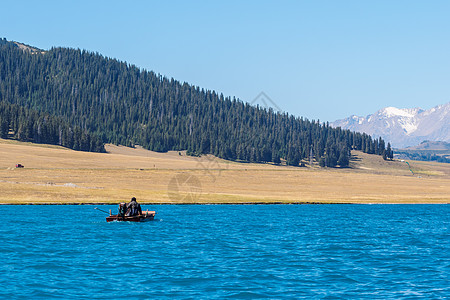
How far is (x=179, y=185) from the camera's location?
114500 mm

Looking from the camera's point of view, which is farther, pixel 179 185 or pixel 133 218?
pixel 179 185

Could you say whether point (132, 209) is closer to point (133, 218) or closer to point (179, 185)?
point (133, 218)

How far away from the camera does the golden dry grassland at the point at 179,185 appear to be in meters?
90.4

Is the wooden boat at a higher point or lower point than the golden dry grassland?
lower

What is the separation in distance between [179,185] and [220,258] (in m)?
79.9

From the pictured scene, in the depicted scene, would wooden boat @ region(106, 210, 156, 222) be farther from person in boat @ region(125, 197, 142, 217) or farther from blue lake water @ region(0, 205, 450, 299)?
blue lake water @ region(0, 205, 450, 299)

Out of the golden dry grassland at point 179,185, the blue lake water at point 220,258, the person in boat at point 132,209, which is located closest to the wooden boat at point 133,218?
the person in boat at point 132,209

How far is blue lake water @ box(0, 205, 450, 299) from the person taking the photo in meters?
26.1

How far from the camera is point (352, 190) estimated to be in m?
118

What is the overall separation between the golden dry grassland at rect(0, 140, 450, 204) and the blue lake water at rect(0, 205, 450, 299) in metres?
27.6

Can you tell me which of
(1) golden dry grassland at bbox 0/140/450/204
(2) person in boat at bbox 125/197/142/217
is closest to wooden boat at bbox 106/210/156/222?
(2) person in boat at bbox 125/197/142/217

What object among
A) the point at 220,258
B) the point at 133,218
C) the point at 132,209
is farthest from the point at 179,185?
the point at 220,258

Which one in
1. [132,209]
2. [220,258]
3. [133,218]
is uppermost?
[132,209]

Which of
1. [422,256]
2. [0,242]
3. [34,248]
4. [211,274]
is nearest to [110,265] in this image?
[211,274]
